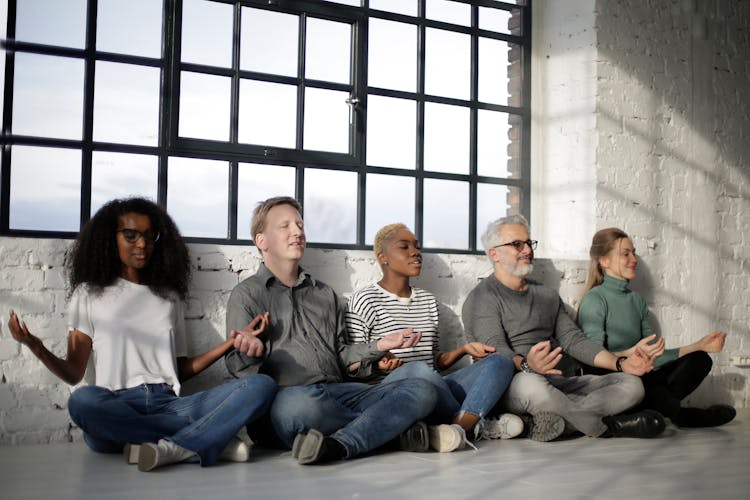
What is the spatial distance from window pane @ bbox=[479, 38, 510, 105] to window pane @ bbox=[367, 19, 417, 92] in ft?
1.59

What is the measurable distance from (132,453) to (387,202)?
2196mm

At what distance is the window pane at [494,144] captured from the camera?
17.4ft

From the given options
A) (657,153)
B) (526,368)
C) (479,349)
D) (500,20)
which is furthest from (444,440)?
(500,20)

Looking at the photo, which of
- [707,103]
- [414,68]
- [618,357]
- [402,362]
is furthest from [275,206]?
[707,103]

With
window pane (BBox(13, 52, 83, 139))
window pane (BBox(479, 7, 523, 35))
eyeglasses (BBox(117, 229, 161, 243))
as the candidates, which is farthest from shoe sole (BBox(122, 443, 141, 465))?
window pane (BBox(479, 7, 523, 35))

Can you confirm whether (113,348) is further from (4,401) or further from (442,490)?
(442,490)

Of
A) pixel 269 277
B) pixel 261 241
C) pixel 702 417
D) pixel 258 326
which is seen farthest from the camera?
pixel 702 417

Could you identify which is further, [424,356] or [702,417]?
[702,417]

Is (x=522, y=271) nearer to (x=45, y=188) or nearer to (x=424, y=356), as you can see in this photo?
(x=424, y=356)

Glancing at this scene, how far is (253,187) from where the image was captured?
4.52 metres

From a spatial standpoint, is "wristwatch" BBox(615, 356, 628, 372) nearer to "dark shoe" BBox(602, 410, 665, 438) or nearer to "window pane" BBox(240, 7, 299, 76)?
"dark shoe" BBox(602, 410, 665, 438)

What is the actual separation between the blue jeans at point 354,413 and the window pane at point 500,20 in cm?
265

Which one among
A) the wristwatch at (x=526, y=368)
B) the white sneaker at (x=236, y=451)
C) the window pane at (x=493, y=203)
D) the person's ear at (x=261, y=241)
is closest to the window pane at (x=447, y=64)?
the window pane at (x=493, y=203)

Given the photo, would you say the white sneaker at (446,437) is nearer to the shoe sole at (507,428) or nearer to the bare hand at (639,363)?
the shoe sole at (507,428)
